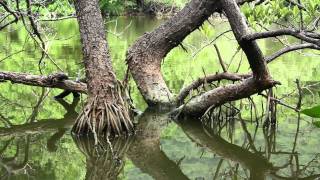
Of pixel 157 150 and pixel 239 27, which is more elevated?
pixel 239 27

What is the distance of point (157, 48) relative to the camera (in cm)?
872

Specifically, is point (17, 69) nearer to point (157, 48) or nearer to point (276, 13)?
point (157, 48)

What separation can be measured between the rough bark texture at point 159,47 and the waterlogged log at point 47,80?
96 cm

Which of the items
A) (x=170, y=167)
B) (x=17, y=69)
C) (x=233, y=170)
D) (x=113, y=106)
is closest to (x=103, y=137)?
(x=113, y=106)

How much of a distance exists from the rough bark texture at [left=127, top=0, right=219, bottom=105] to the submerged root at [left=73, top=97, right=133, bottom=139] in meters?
1.62

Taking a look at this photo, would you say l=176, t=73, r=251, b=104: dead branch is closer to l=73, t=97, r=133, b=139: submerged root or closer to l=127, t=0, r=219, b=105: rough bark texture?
l=127, t=0, r=219, b=105: rough bark texture

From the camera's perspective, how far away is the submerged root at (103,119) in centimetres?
669

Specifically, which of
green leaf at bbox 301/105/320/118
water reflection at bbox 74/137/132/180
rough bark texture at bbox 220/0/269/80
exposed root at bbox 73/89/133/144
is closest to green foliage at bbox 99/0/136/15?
exposed root at bbox 73/89/133/144

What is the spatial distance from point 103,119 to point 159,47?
2.40 metres

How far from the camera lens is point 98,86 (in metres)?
6.86

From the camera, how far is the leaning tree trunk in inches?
265

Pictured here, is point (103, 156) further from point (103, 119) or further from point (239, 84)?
point (239, 84)

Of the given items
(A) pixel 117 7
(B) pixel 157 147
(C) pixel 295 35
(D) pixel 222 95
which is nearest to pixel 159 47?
(D) pixel 222 95

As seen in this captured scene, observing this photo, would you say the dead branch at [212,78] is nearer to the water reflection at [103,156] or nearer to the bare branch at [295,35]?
the water reflection at [103,156]
